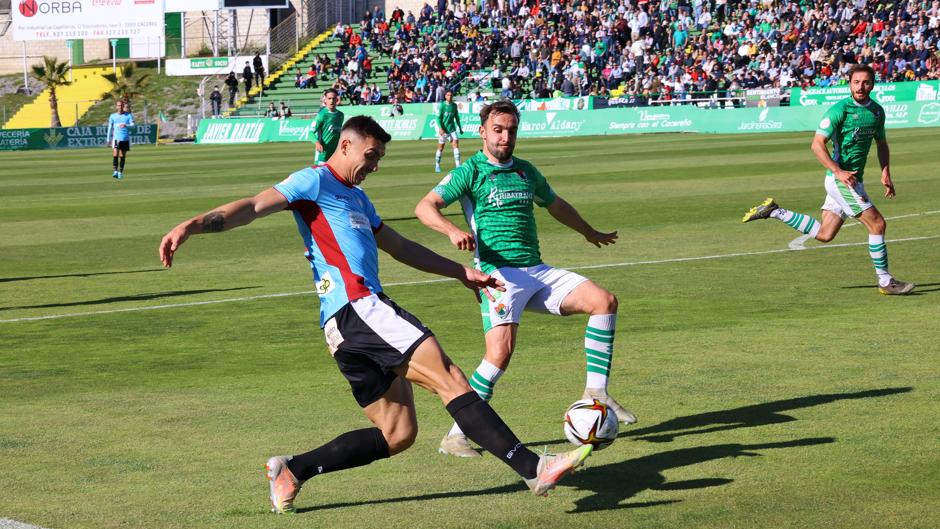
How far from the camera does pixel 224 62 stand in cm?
7719

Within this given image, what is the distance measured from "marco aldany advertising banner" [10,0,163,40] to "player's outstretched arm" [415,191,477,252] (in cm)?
7515

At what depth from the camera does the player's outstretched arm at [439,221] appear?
7098 mm

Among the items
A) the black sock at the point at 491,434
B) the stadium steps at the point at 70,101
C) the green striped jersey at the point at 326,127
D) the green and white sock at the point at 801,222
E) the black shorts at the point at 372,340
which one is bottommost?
the stadium steps at the point at 70,101

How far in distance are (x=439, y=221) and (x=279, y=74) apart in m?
70.1

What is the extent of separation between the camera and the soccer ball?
620 centimetres

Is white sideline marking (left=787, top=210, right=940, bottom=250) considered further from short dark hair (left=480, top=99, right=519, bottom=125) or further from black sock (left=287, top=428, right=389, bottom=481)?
black sock (left=287, top=428, right=389, bottom=481)

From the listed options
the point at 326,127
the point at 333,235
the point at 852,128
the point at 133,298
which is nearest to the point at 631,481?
the point at 333,235

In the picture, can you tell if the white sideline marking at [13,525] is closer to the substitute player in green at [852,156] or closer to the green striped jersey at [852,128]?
the substitute player in green at [852,156]

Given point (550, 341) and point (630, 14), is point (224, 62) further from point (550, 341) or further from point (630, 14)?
point (550, 341)

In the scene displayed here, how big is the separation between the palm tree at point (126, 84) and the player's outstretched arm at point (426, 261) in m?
72.6

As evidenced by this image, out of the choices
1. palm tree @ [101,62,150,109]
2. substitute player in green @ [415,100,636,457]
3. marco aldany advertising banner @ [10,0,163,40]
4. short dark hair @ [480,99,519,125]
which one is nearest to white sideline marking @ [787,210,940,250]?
substitute player in green @ [415,100,636,457]

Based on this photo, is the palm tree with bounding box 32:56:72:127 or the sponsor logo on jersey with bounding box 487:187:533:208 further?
the palm tree with bounding box 32:56:72:127

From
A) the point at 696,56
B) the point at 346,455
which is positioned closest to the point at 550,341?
the point at 346,455

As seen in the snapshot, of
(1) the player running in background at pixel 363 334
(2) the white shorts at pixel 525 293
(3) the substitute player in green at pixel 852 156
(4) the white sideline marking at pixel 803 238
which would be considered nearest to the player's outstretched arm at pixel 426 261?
(1) the player running in background at pixel 363 334
